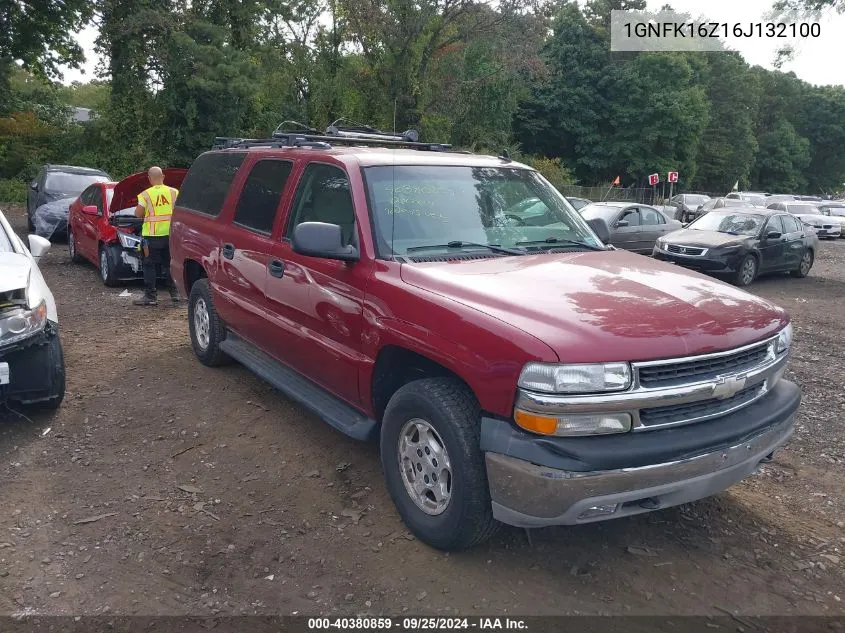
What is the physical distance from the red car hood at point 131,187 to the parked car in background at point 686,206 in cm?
2315

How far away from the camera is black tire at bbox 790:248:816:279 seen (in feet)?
48.5

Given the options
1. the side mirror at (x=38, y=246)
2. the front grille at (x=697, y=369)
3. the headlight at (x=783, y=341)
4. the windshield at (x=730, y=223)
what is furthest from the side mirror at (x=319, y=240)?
the windshield at (x=730, y=223)

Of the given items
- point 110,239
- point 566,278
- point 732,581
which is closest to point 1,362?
point 566,278

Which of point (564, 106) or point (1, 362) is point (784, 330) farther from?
point (564, 106)

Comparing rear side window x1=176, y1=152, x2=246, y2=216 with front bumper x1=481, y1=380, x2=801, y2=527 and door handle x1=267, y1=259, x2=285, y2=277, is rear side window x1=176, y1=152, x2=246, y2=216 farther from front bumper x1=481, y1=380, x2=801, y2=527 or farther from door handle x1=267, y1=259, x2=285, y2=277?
front bumper x1=481, y1=380, x2=801, y2=527

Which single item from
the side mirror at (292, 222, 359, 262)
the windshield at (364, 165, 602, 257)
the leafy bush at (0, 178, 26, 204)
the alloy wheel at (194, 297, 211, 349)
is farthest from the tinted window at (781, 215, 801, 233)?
the leafy bush at (0, 178, 26, 204)

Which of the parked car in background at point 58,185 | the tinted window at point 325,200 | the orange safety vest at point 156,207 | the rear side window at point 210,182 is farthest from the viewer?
the parked car in background at point 58,185

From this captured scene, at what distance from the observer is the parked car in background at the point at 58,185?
15.2 metres

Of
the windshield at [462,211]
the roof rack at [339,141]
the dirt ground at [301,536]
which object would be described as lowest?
the dirt ground at [301,536]

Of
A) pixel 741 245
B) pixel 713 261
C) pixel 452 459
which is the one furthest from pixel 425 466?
pixel 741 245

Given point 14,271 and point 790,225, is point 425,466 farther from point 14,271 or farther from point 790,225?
point 790,225

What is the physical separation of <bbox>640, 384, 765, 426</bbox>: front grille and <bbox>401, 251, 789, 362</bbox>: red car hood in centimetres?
26

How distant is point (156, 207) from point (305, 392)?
16.7ft

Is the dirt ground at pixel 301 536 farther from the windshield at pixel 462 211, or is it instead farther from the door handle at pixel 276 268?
the windshield at pixel 462 211
